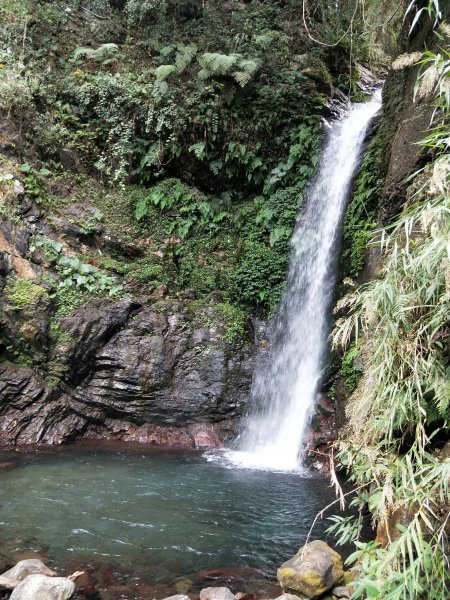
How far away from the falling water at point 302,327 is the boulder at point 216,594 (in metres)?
3.82

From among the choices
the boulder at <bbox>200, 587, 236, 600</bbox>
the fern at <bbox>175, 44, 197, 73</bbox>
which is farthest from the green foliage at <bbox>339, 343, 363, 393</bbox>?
the fern at <bbox>175, 44, 197, 73</bbox>

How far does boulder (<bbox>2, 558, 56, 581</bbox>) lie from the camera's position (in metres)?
3.77

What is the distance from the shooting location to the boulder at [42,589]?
3422 mm

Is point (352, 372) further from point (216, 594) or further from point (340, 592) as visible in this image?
point (216, 594)

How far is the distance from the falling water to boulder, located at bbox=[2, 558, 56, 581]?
162 inches

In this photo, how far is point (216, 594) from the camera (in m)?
3.72

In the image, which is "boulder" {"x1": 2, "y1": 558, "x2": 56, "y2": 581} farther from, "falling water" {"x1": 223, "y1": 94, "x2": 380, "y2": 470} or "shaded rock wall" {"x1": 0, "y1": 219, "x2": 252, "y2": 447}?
"shaded rock wall" {"x1": 0, "y1": 219, "x2": 252, "y2": 447}

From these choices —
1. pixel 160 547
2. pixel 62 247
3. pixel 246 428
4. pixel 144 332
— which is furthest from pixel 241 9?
pixel 160 547

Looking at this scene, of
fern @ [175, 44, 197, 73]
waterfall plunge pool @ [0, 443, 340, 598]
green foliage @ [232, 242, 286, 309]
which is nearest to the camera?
waterfall plunge pool @ [0, 443, 340, 598]

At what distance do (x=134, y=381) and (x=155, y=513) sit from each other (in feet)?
11.8

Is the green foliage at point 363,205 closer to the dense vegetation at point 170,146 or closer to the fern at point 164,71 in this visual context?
the dense vegetation at point 170,146

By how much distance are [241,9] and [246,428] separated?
1176cm

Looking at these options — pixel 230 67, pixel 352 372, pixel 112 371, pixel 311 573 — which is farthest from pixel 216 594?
pixel 230 67

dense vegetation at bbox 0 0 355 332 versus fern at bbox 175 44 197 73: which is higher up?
fern at bbox 175 44 197 73
